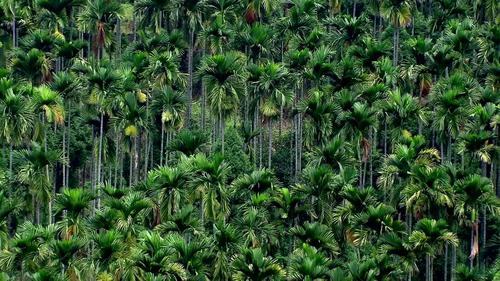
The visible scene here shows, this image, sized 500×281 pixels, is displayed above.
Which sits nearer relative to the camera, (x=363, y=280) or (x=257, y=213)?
(x=363, y=280)

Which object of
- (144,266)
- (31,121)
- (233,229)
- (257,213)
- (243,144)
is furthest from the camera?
(243,144)

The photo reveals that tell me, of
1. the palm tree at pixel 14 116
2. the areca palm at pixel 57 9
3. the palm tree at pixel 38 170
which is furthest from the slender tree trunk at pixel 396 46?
the palm tree at pixel 38 170

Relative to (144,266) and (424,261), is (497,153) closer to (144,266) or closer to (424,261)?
(424,261)

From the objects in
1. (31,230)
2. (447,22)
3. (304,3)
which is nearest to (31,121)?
(31,230)

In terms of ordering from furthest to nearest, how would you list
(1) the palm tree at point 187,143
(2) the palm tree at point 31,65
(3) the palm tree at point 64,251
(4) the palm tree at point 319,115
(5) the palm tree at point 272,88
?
(2) the palm tree at point 31,65, (5) the palm tree at point 272,88, (4) the palm tree at point 319,115, (1) the palm tree at point 187,143, (3) the palm tree at point 64,251

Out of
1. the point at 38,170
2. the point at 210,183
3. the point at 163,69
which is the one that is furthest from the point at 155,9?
the point at 210,183

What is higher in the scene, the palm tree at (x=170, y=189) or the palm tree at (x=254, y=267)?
the palm tree at (x=170, y=189)

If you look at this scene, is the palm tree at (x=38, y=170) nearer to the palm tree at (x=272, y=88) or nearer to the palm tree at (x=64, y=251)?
the palm tree at (x=64, y=251)
